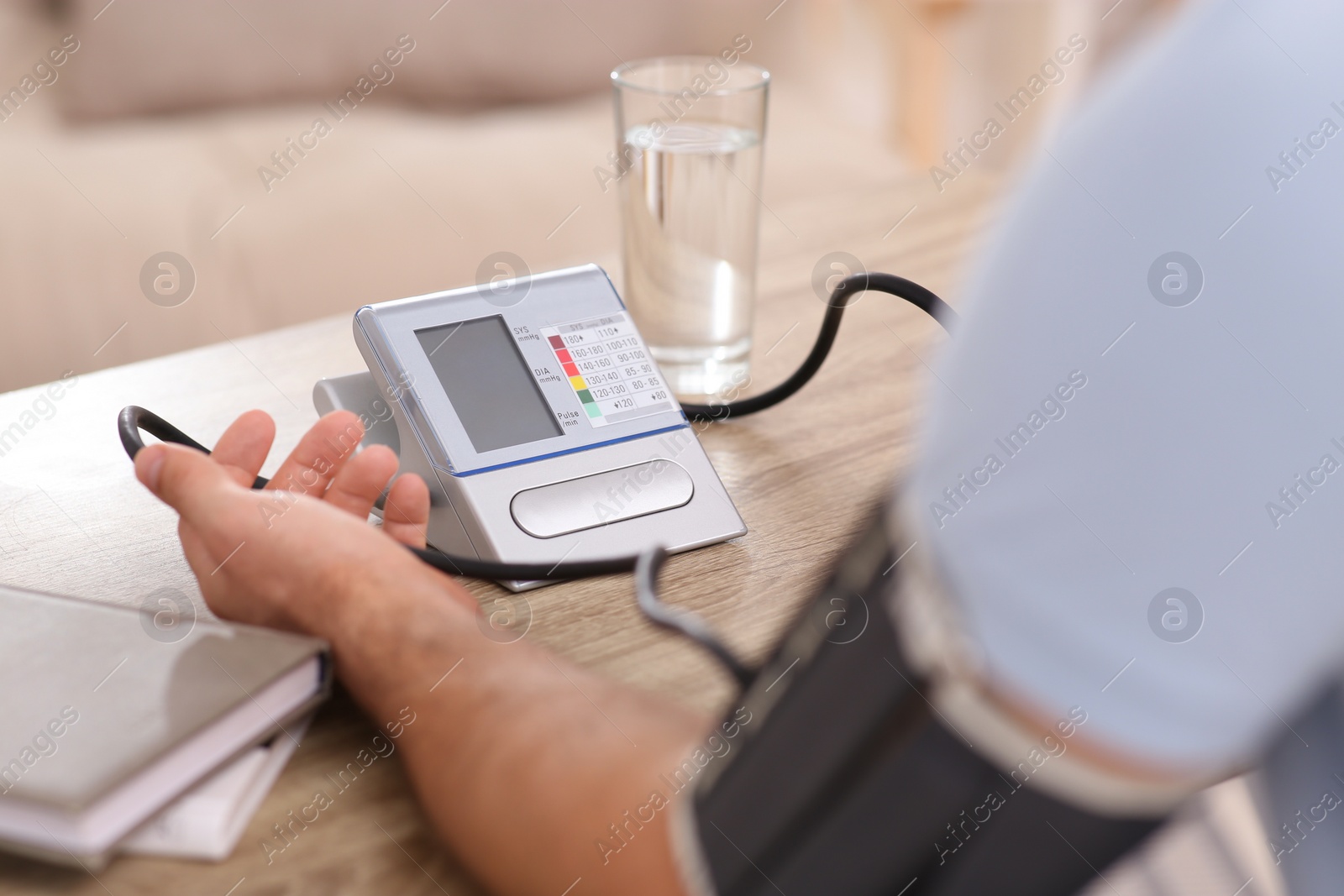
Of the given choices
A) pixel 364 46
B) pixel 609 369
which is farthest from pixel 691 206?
pixel 364 46

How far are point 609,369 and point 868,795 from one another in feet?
1.42

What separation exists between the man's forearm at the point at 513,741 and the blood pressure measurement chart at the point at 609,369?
0.66 ft

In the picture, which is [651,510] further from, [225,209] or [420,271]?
[225,209]

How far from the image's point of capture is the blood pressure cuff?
0.29m

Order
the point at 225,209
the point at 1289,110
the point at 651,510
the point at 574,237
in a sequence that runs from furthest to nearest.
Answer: the point at 574,237
the point at 225,209
the point at 651,510
the point at 1289,110

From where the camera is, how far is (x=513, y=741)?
432 mm

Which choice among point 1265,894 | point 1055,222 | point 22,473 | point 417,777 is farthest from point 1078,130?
point 1265,894

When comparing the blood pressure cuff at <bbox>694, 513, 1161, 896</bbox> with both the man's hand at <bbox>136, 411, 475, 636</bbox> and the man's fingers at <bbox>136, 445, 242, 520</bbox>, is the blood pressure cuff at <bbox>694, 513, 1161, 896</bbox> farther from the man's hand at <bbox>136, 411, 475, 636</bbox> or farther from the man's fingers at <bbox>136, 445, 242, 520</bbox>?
the man's fingers at <bbox>136, 445, 242, 520</bbox>

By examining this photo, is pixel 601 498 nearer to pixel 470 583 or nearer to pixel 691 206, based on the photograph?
pixel 470 583

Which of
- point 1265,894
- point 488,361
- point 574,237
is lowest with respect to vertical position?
point 1265,894

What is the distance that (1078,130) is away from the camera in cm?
26

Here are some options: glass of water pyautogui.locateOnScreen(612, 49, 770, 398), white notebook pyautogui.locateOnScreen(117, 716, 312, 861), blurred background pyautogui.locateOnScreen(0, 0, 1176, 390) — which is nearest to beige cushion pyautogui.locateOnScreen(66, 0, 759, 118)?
blurred background pyautogui.locateOnScreen(0, 0, 1176, 390)

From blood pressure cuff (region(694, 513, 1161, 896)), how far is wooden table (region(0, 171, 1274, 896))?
156mm

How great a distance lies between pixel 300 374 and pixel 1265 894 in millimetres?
879
